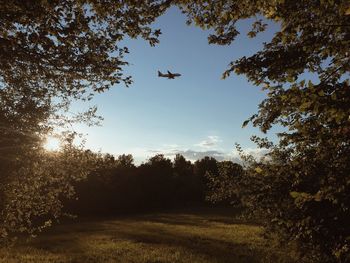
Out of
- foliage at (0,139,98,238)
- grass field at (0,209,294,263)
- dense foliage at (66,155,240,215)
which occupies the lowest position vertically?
grass field at (0,209,294,263)

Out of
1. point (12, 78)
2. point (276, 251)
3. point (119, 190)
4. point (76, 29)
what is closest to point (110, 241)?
point (276, 251)

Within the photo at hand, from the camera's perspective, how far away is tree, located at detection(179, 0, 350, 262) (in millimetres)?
7023

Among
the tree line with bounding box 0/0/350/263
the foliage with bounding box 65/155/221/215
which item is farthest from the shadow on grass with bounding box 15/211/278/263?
the foliage with bounding box 65/155/221/215

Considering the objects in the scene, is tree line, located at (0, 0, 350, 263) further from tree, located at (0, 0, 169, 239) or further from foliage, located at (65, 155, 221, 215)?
foliage, located at (65, 155, 221, 215)

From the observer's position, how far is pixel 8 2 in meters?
8.98

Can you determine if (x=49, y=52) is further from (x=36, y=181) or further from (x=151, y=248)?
(x=151, y=248)

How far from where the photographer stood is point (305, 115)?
9398mm

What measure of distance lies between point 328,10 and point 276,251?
2353cm

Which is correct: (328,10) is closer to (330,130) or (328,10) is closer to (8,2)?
(330,130)

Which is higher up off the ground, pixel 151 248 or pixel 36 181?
pixel 36 181

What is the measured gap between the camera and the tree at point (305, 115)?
7.02 metres

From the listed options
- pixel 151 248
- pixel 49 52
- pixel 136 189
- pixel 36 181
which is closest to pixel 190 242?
pixel 151 248

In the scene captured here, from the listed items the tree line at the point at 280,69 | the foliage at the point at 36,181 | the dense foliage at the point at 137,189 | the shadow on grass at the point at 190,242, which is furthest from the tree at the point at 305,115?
the dense foliage at the point at 137,189

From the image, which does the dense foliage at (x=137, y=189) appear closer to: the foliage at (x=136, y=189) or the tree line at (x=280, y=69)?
the foliage at (x=136, y=189)
